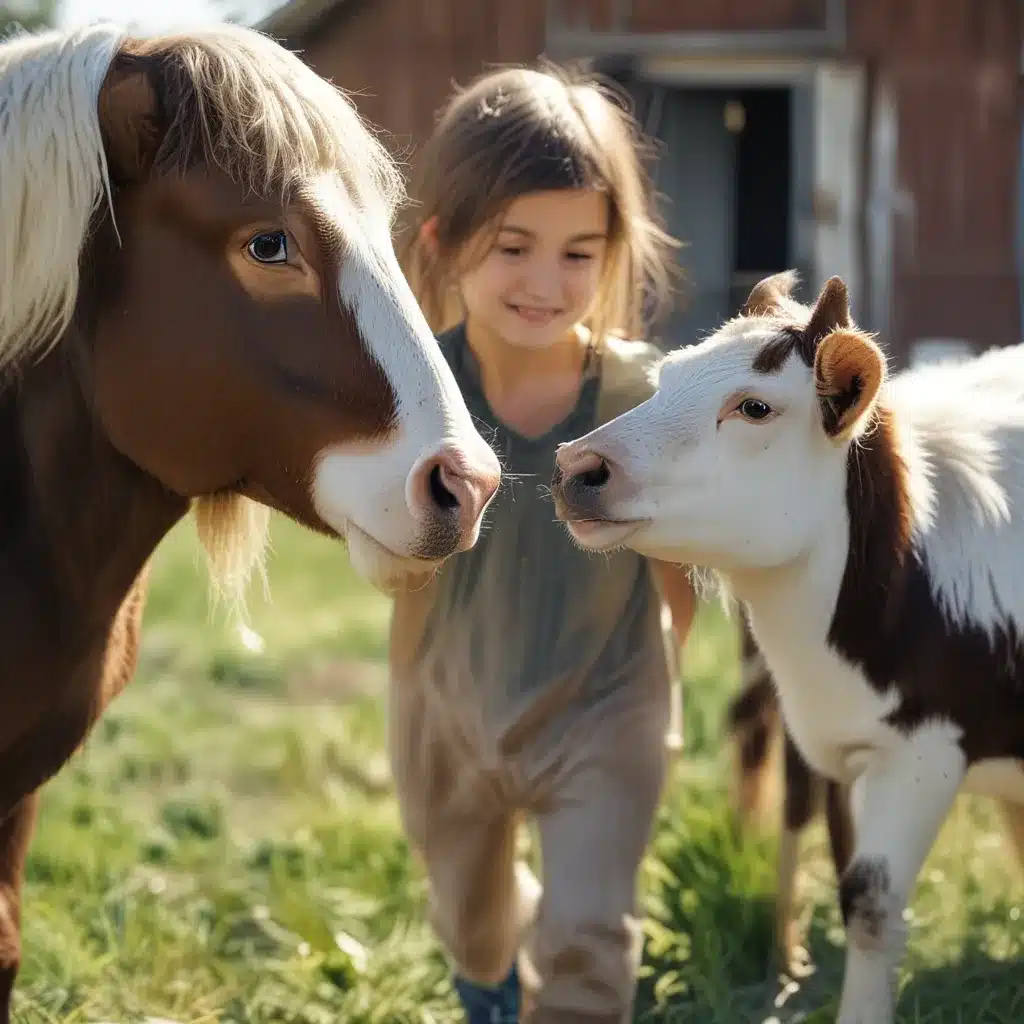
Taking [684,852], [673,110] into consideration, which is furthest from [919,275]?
[684,852]

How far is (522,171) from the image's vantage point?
8.32ft

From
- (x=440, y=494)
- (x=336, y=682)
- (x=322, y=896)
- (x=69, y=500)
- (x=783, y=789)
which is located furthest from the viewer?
(x=336, y=682)

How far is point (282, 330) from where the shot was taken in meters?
1.86

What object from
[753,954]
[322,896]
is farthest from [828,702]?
[322,896]

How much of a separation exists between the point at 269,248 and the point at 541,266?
77 centimetres

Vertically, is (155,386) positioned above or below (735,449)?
above

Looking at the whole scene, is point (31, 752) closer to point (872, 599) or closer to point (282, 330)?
point (282, 330)

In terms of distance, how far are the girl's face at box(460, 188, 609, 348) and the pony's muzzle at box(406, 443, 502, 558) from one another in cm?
79

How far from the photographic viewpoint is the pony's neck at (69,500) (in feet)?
6.65

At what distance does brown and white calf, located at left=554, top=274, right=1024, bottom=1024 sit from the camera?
2.18 meters

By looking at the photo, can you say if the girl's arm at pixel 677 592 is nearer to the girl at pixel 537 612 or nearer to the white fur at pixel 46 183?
the girl at pixel 537 612

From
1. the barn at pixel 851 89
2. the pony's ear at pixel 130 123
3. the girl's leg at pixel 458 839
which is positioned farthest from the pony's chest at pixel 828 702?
the barn at pixel 851 89

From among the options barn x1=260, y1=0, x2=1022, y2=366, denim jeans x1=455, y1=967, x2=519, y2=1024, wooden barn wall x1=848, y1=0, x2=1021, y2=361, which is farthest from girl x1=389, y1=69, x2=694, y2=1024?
wooden barn wall x1=848, y1=0, x2=1021, y2=361

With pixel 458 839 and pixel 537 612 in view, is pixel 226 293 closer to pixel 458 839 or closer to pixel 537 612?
pixel 537 612
